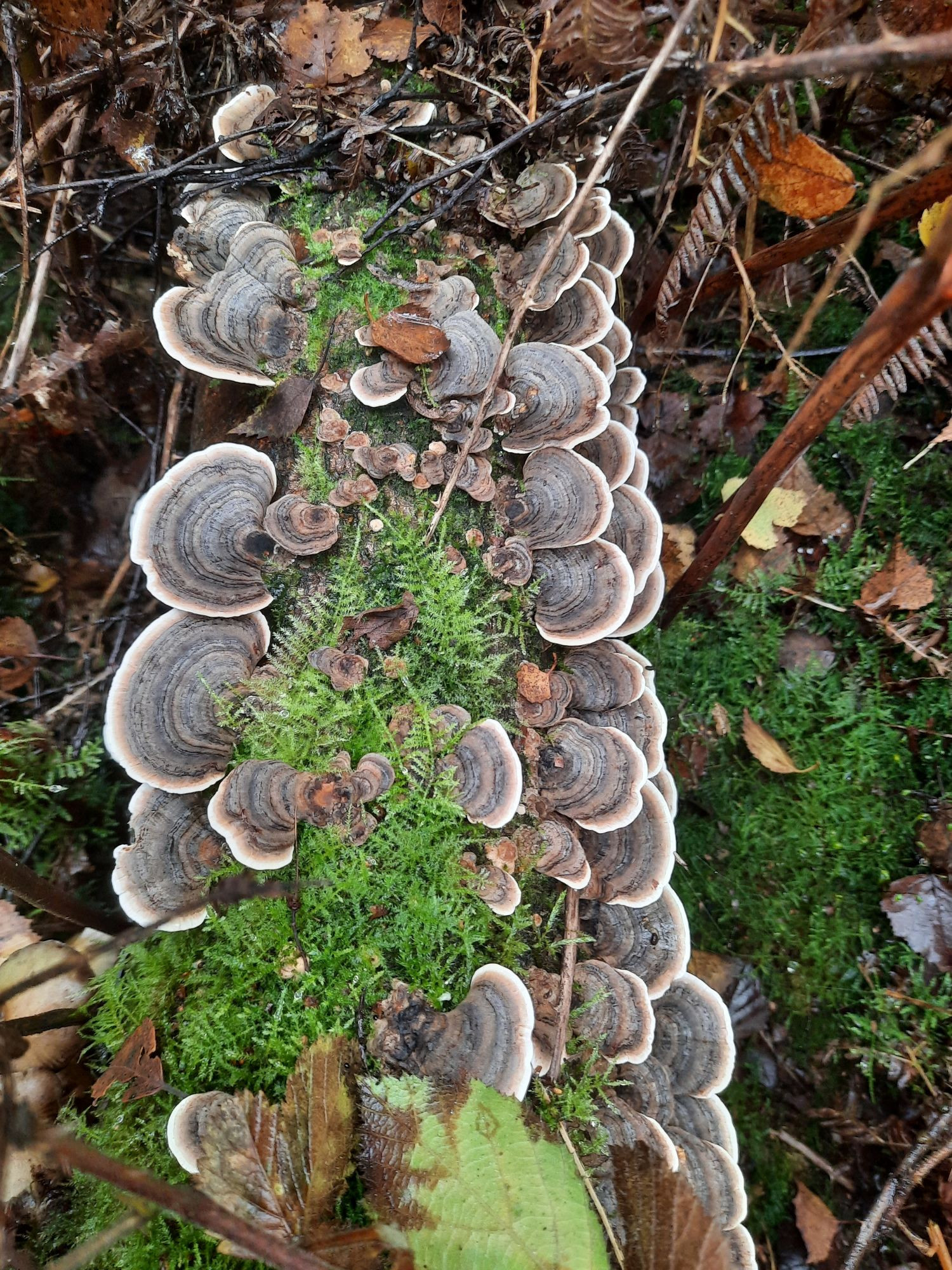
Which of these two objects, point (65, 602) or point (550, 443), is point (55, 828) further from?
point (550, 443)

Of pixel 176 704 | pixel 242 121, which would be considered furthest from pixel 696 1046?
pixel 242 121

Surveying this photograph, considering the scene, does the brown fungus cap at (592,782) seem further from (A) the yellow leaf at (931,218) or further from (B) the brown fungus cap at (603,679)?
(A) the yellow leaf at (931,218)

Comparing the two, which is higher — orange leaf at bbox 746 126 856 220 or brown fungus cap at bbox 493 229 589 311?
orange leaf at bbox 746 126 856 220

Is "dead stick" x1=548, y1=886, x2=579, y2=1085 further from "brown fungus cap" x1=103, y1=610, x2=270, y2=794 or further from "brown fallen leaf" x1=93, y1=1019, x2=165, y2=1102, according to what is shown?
"brown fungus cap" x1=103, y1=610, x2=270, y2=794

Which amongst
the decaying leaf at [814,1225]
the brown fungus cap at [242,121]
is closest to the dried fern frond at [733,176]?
the brown fungus cap at [242,121]

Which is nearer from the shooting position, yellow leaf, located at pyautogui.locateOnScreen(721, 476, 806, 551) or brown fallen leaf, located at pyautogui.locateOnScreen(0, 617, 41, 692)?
brown fallen leaf, located at pyautogui.locateOnScreen(0, 617, 41, 692)

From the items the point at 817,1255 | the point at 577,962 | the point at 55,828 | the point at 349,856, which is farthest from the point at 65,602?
the point at 817,1255

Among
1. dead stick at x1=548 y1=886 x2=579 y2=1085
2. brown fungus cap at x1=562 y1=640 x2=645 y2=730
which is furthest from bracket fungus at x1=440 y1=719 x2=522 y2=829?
brown fungus cap at x1=562 y1=640 x2=645 y2=730

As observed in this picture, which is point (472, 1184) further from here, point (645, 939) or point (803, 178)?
point (803, 178)
